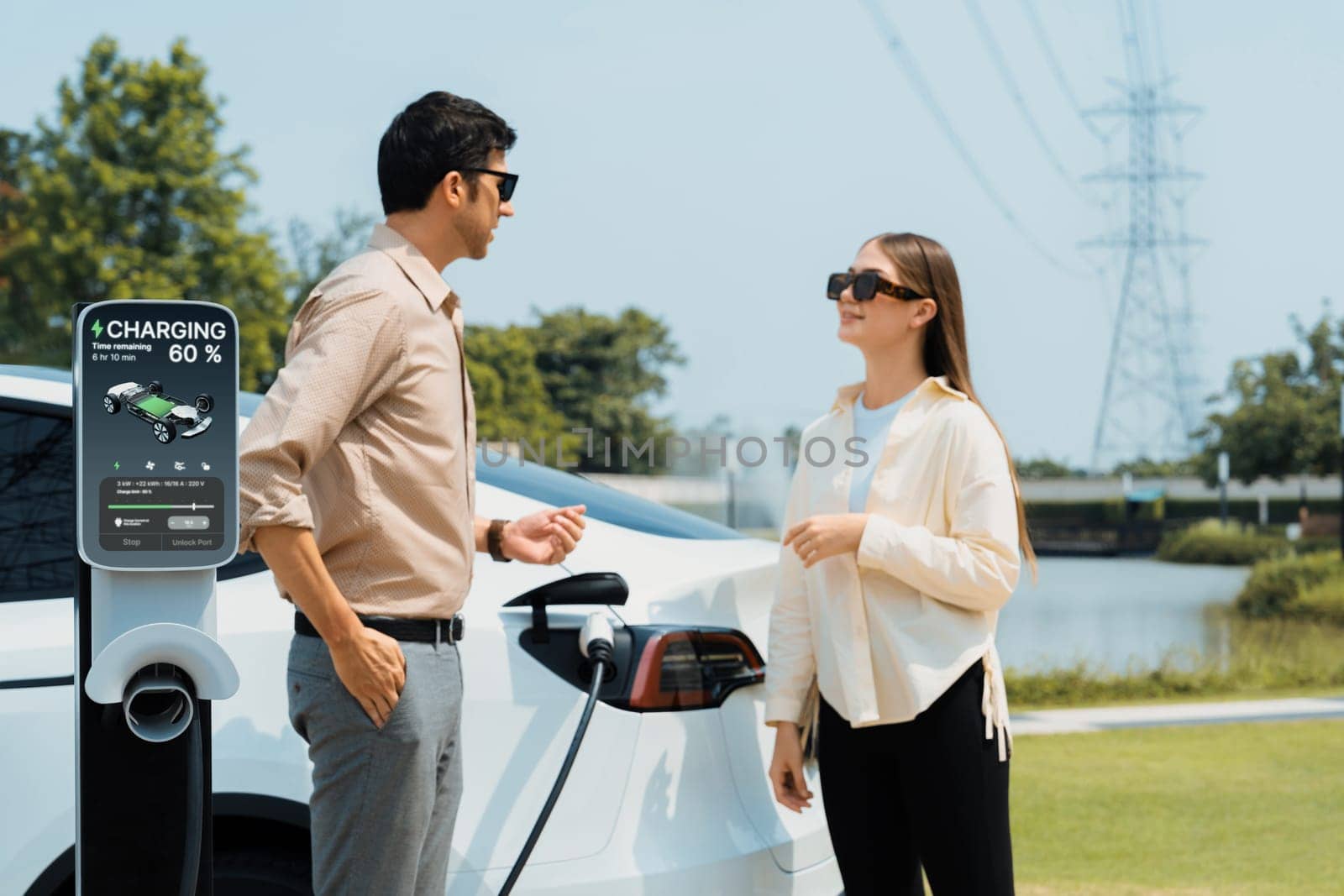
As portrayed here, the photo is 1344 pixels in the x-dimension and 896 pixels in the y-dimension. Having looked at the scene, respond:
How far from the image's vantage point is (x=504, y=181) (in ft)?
8.00

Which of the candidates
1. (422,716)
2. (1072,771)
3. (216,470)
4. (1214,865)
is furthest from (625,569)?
(1072,771)

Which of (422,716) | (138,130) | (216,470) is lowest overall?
(422,716)

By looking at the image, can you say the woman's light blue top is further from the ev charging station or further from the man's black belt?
the ev charging station

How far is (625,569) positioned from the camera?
9.14 ft

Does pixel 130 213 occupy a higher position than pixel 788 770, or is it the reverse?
pixel 130 213

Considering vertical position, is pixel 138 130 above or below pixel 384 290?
above

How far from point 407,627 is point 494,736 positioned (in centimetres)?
43

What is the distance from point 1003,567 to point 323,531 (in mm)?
1251

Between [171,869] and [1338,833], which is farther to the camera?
[1338,833]

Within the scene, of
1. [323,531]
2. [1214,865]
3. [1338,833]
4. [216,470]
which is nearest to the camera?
[216,470]

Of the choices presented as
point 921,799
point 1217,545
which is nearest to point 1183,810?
point 921,799

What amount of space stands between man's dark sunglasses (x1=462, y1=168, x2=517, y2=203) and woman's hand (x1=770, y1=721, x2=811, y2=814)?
3.67ft

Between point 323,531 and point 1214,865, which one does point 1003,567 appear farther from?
point 1214,865

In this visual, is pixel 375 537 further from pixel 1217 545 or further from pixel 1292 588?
pixel 1217 545
